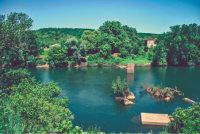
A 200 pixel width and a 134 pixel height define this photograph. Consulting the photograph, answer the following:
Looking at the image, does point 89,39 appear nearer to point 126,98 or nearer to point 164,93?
point 126,98

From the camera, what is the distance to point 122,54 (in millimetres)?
76625

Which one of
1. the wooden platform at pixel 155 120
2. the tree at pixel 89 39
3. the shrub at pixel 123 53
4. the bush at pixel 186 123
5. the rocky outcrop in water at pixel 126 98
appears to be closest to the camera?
the bush at pixel 186 123

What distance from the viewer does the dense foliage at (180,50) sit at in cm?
6394

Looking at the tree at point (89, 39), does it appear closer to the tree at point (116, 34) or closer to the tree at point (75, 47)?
the tree at point (116, 34)

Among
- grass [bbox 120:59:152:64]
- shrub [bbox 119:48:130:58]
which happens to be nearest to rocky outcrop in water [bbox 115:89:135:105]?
grass [bbox 120:59:152:64]

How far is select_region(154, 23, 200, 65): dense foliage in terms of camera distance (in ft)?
210

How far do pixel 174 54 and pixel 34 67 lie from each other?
57.7 meters

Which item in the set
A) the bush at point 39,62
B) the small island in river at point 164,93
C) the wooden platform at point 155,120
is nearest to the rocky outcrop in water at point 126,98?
the small island in river at point 164,93

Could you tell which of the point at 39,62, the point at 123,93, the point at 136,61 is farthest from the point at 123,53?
the point at 123,93

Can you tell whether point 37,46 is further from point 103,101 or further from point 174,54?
point 174,54

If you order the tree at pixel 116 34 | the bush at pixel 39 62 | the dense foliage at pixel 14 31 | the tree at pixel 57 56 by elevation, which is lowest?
the bush at pixel 39 62

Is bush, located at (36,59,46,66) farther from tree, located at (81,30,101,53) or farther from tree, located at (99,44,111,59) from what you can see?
tree, located at (99,44,111,59)

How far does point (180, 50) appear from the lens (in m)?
64.8

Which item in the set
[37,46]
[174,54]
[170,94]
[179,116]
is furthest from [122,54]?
[179,116]
